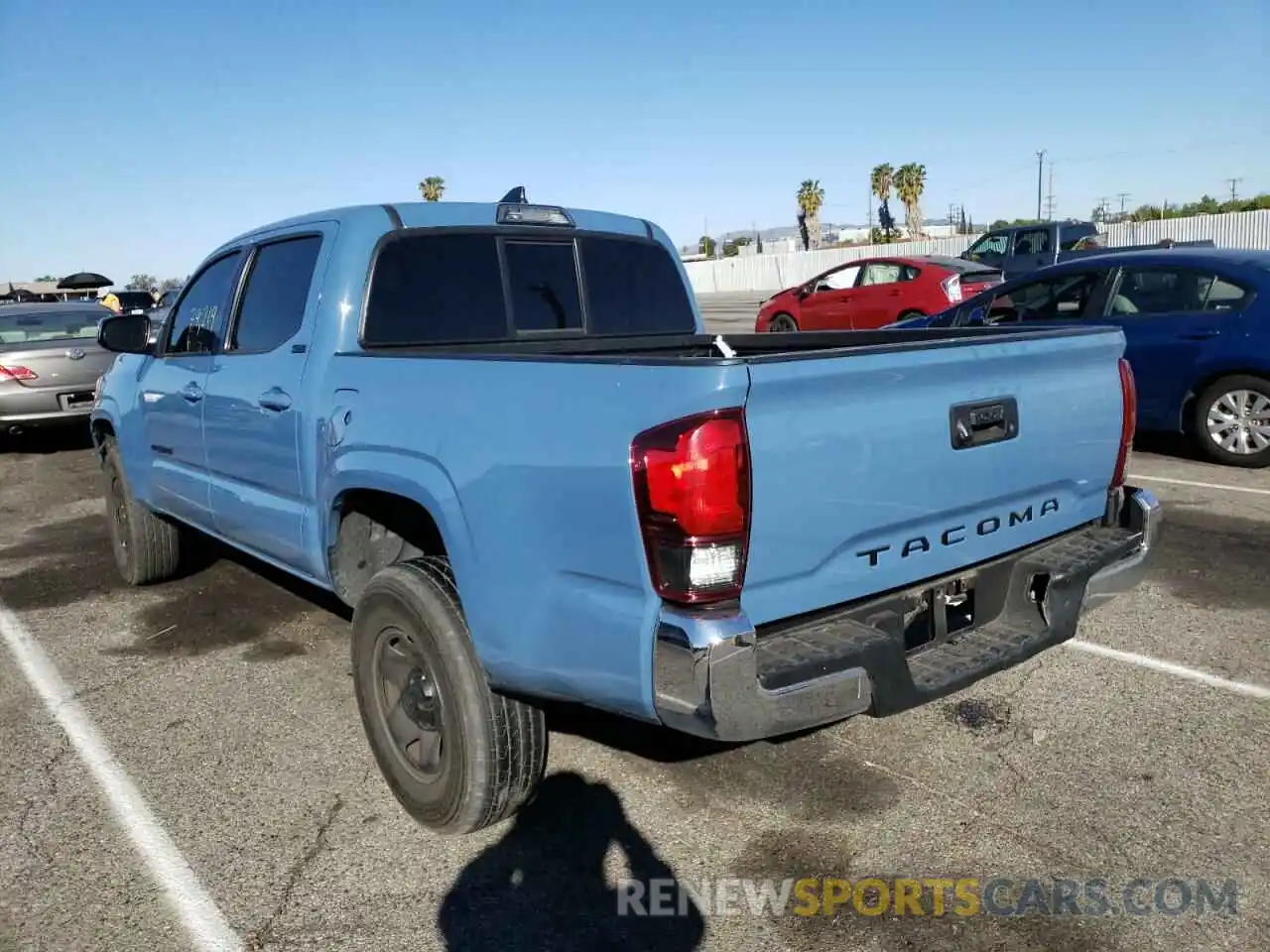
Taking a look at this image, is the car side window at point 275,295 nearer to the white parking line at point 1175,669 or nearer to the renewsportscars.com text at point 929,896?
the renewsportscars.com text at point 929,896

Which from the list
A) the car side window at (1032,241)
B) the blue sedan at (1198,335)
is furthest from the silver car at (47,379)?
the car side window at (1032,241)

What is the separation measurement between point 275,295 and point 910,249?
36462 millimetres

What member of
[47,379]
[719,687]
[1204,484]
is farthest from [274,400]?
[47,379]

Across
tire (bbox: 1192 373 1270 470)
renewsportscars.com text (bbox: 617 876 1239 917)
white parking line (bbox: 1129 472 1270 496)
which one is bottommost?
white parking line (bbox: 1129 472 1270 496)

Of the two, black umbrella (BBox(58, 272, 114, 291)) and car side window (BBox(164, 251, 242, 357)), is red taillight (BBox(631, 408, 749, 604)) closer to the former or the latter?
car side window (BBox(164, 251, 242, 357))

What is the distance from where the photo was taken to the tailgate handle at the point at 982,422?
2816mm

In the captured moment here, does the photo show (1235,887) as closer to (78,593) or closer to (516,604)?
(516,604)

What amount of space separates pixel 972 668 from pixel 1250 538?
408cm

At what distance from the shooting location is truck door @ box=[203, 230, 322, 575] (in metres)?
3.81

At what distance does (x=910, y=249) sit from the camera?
37.9m

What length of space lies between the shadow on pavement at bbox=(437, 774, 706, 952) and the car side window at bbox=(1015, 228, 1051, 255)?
1852 centimetres

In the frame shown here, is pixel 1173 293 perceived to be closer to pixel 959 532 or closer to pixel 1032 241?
pixel 959 532

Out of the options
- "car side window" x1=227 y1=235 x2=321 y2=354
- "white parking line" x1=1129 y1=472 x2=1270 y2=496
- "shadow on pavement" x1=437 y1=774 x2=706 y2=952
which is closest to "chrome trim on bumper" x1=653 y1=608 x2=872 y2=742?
"shadow on pavement" x1=437 y1=774 x2=706 y2=952

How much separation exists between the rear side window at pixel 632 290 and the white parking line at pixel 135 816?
2.52 metres
